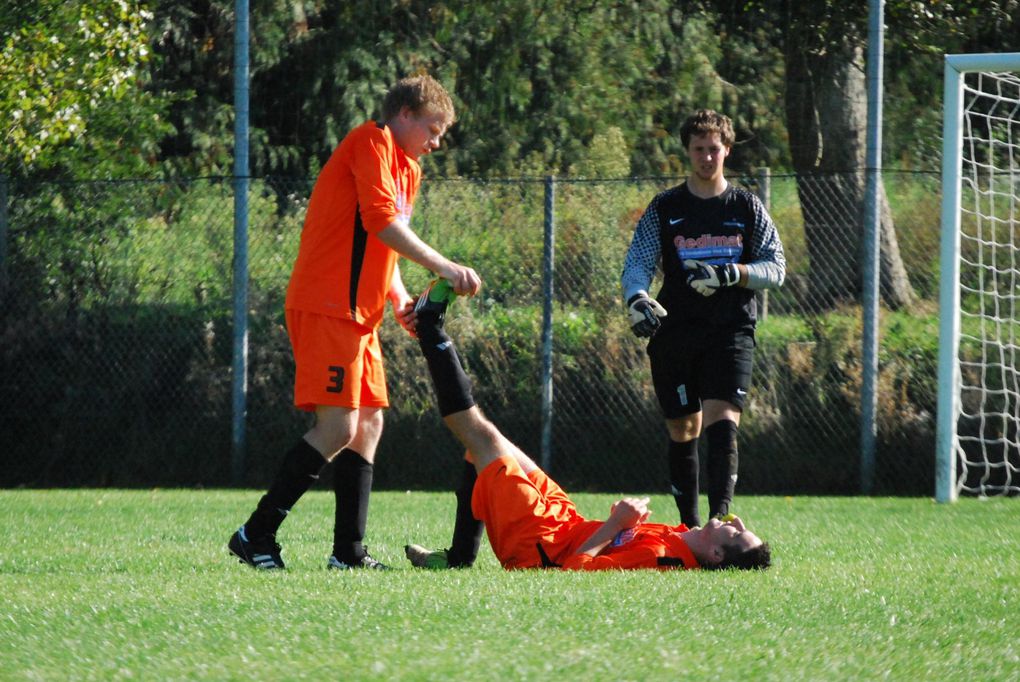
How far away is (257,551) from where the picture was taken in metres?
5.96

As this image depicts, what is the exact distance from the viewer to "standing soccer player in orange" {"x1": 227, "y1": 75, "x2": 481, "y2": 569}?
19.3ft

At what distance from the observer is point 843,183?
438 inches

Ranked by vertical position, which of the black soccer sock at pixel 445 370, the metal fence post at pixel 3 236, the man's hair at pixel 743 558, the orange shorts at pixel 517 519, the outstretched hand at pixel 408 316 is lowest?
the man's hair at pixel 743 558

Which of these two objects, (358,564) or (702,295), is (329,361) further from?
(702,295)

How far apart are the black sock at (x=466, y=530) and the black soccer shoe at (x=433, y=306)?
64 centimetres

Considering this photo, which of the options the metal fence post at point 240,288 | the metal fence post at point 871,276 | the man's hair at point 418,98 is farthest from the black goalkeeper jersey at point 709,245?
the metal fence post at point 240,288

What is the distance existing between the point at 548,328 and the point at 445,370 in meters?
5.40

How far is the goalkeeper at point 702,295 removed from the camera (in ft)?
22.4

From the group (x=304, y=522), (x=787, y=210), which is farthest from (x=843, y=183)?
(x=304, y=522)

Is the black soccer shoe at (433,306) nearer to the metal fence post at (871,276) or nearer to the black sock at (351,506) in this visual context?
the black sock at (351,506)

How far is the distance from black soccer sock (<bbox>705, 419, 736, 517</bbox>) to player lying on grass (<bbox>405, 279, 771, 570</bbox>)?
2.46 ft

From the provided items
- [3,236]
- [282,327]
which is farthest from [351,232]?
[3,236]

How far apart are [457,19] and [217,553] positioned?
480 inches

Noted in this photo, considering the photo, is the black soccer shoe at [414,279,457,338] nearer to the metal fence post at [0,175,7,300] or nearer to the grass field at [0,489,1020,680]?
the grass field at [0,489,1020,680]
